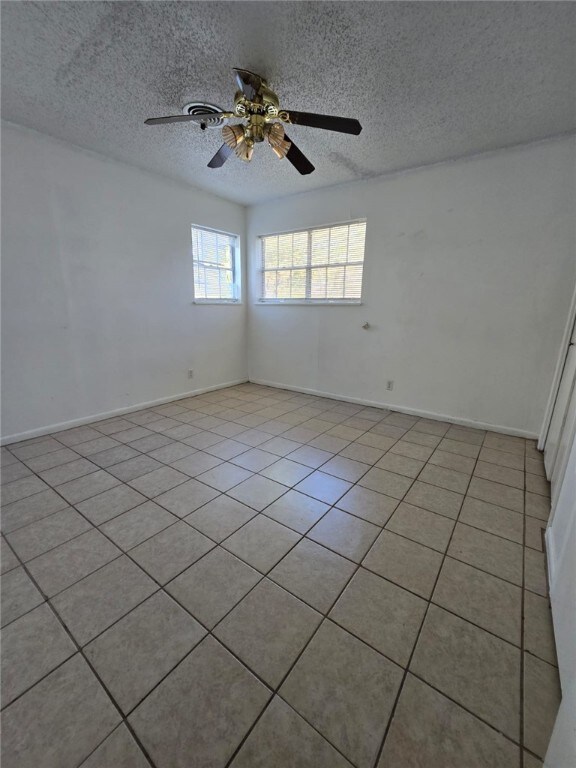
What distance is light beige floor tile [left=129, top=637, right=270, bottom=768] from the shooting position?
0.88 meters

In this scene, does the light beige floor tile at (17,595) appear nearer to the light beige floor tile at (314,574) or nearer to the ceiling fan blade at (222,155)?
the light beige floor tile at (314,574)

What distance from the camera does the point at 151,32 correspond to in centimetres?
159

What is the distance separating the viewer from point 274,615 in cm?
126

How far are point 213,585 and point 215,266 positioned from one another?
13.0 ft

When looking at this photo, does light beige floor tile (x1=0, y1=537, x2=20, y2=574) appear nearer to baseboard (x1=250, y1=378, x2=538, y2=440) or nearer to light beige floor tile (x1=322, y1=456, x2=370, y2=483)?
light beige floor tile (x1=322, y1=456, x2=370, y2=483)

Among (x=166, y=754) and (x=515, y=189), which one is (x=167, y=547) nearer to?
(x=166, y=754)

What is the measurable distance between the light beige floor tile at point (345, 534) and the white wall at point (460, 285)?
213cm

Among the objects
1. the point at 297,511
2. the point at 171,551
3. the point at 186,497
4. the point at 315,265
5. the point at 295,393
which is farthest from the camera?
the point at 295,393

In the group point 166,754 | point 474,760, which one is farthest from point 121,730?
point 474,760

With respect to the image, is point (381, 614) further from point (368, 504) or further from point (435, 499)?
point (435, 499)

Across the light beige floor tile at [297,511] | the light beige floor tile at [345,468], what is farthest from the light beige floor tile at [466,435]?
the light beige floor tile at [297,511]

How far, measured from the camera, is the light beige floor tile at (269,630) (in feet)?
3.60

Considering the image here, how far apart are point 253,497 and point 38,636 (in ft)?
3.75

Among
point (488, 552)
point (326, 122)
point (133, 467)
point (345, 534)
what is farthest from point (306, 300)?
point (488, 552)
